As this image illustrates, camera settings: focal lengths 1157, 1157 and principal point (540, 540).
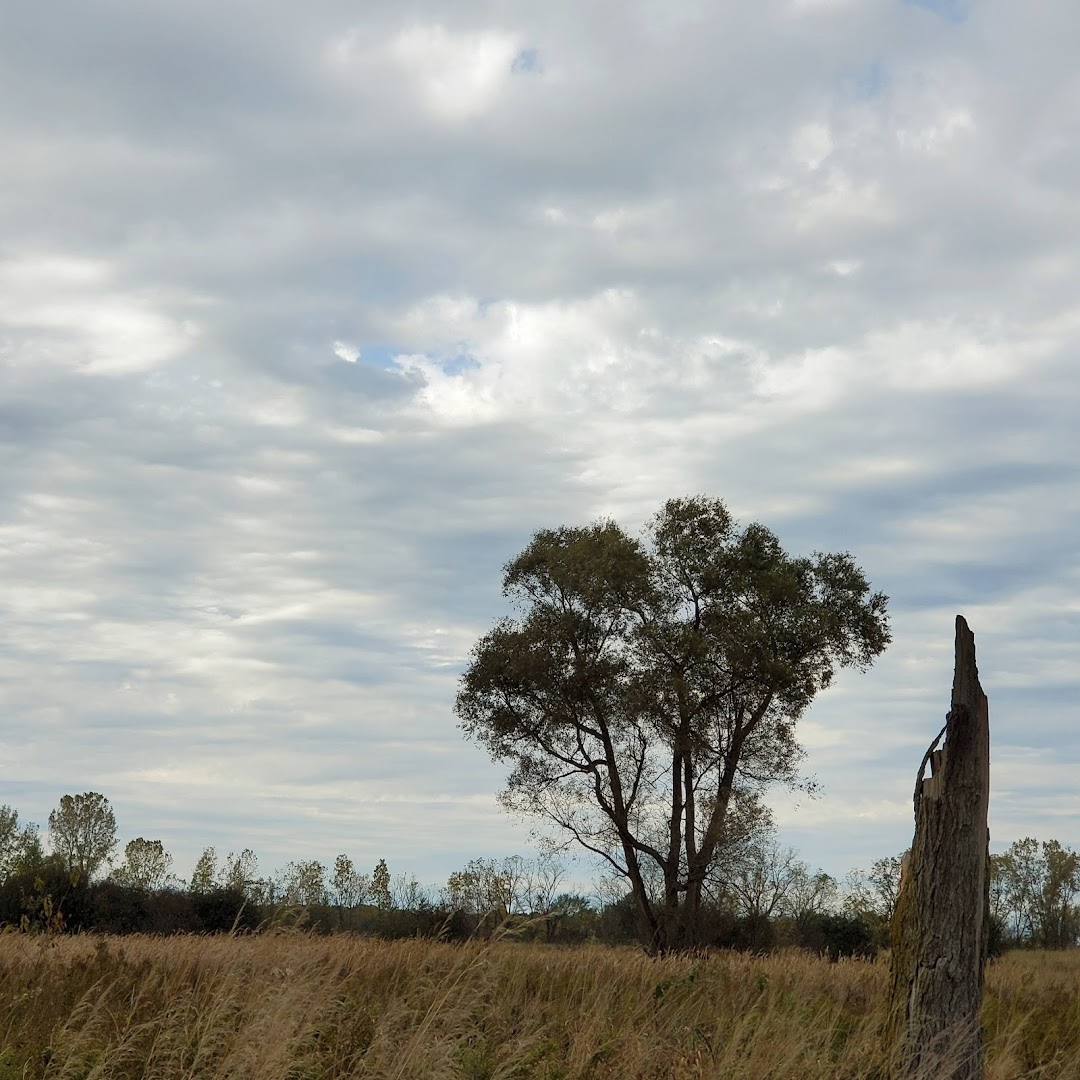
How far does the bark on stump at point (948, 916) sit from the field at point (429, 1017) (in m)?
0.77

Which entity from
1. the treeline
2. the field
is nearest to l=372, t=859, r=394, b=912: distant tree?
the treeline

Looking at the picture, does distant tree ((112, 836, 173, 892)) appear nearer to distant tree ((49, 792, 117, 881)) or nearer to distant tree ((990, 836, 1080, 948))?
distant tree ((49, 792, 117, 881))

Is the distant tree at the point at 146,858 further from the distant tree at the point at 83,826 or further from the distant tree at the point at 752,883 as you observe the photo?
the distant tree at the point at 752,883

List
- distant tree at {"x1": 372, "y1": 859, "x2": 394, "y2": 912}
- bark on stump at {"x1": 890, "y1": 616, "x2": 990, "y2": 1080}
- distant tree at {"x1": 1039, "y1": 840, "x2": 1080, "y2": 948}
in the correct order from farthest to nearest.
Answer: distant tree at {"x1": 1039, "y1": 840, "x2": 1080, "y2": 948} < distant tree at {"x1": 372, "y1": 859, "x2": 394, "y2": 912} < bark on stump at {"x1": 890, "y1": 616, "x2": 990, "y2": 1080}

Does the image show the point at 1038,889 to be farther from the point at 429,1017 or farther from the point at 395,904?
the point at 429,1017

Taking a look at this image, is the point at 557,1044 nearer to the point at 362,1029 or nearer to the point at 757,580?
the point at 362,1029

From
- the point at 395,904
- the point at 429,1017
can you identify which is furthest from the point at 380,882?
the point at 429,1017

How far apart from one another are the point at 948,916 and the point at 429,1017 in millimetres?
4290

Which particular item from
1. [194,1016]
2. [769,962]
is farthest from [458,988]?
[769,962]

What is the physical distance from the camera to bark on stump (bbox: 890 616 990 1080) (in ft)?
29.9

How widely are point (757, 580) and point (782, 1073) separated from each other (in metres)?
25.2

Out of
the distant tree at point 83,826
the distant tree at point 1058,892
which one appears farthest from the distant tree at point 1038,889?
the distant tree at point 83,826

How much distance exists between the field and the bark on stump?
766 millimetres

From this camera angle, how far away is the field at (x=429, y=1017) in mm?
8969
